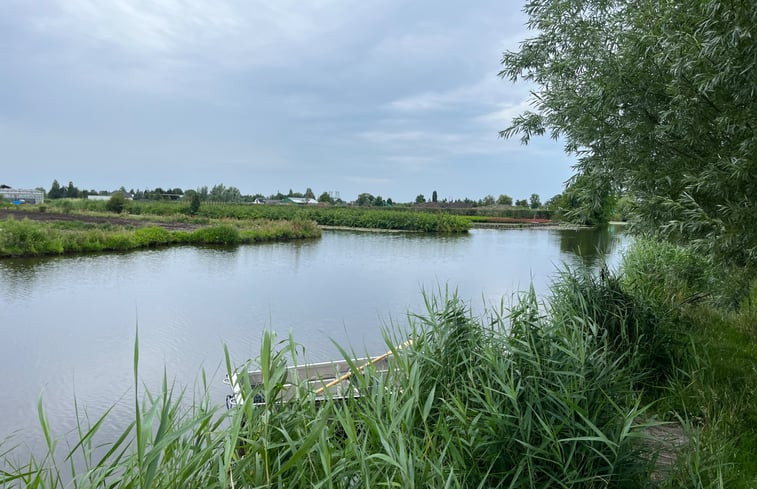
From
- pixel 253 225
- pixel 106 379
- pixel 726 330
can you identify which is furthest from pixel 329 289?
pixel 253 225

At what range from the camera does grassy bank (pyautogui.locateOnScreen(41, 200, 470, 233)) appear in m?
33.0

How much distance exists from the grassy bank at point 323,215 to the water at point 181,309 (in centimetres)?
1475

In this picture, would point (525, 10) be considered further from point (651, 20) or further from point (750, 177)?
point (750, 177)

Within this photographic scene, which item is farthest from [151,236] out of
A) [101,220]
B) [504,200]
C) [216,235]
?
[504,200]

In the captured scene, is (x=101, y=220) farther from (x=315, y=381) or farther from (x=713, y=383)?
(x=713, y=383)

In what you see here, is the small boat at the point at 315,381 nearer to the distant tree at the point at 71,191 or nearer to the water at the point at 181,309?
the water at the point at 181,309

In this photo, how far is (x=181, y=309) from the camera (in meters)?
10.2

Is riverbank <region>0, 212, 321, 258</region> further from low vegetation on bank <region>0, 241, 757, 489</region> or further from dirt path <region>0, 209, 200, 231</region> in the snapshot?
low vegetation on bank <region>0, 241, 757, 489</region>

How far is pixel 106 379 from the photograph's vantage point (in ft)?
21.3

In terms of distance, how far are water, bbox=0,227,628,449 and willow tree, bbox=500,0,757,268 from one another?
190cm

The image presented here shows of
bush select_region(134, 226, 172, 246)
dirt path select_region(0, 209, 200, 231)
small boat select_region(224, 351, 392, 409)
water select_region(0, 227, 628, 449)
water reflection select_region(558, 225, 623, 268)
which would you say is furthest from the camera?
dirt path select_region(0, 209, 200, 231)

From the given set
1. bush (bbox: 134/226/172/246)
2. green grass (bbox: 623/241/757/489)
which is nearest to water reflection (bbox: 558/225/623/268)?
green grass (bbox: 623/241/757/489)

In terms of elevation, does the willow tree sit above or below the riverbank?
above

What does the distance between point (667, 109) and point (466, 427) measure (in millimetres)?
2835
